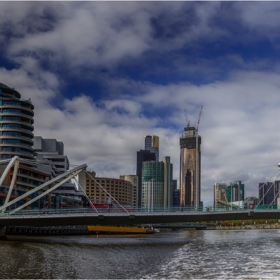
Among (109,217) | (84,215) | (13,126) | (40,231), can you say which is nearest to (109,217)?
(109,217)

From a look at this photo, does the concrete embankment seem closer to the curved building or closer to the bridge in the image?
the bridge

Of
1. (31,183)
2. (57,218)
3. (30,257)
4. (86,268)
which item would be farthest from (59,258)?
(31,183)

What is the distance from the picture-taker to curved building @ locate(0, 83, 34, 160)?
159m

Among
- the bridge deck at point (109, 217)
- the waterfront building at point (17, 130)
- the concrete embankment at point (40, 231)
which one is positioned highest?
the waterfront building at point (17, 130)

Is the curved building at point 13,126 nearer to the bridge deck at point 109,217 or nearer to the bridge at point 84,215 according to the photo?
the bridge at point 84,215

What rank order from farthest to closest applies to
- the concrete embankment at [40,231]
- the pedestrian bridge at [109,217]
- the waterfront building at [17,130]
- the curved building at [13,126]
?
the curved building at [13,126]
the waterfront building at [17,130]
the concrete embankment at [40,231]
the pedestrian bridge at [109,217]

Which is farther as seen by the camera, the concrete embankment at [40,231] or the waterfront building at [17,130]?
the waterfront building at [17,130]

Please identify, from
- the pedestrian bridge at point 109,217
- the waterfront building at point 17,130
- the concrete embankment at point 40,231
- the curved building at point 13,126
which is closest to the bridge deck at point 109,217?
→ the pedestrian bridge at point 109,217

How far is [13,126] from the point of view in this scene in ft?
523

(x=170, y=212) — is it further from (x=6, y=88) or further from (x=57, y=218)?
(x=6, y=88)

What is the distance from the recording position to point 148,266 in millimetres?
44219

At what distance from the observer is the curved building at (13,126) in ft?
521

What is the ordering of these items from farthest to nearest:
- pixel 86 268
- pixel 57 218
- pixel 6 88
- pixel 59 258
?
pixel 6 88
pixel 57 218
pixel 59 258
pixel 86 268

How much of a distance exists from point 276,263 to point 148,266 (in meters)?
12.4
